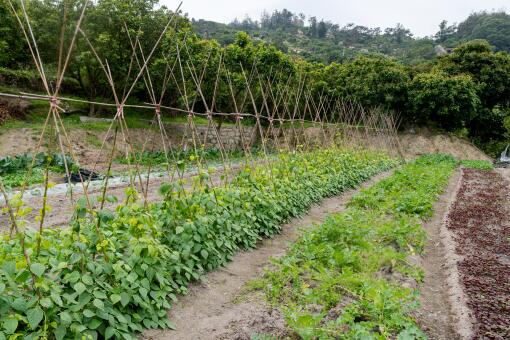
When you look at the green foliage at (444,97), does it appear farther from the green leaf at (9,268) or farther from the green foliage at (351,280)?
the green leaf at (9,268)

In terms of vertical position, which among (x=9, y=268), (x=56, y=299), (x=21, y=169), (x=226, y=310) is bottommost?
(x=21, y=169)

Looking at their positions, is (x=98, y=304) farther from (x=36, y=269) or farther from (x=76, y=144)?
(x=76, y=144)

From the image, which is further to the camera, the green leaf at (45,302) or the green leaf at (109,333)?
the green leaf at (109,333)

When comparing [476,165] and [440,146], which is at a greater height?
Answer: [440,146]

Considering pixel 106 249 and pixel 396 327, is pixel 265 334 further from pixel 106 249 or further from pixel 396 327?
pixel 106 249

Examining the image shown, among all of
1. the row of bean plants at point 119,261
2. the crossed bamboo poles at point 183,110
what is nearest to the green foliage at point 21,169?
the crossed bamboo poles at point 183,110

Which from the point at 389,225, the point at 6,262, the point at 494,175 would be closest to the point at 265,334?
the point at 6,262

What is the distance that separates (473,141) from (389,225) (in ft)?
78.3

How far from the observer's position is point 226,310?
13.6ft

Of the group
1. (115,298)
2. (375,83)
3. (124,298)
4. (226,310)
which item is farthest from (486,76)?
(115,298)

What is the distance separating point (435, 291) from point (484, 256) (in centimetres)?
162

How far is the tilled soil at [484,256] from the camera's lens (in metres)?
4.05

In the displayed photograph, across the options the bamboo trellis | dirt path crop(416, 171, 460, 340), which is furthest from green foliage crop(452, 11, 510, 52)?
dirt path crop(416, 171, 460, 340)

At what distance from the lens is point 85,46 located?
16.8m
